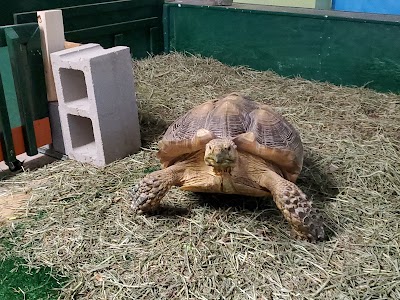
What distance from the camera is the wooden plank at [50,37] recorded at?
3252 mm

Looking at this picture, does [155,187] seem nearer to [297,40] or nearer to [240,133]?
[240,133]

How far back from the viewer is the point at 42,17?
3.23m

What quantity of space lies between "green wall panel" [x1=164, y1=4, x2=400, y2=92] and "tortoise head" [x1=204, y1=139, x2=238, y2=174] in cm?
278

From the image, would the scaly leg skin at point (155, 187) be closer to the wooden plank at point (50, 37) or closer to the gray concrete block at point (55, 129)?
the gray concrete block at point (55, 129)

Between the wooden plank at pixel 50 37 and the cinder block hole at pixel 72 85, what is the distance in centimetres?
11

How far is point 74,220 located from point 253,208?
965 millimetres

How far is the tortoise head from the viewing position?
84.2 inches

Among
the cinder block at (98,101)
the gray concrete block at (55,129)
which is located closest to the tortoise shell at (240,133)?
the cinder block at (98,101)

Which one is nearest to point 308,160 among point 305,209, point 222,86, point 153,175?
point 305,209

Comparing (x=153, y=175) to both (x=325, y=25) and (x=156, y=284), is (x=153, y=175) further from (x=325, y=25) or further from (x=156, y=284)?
(x=325, y=25)

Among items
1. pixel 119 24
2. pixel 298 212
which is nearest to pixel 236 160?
pixel 298 212

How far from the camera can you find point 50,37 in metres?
3.30

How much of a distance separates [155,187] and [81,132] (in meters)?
1.24

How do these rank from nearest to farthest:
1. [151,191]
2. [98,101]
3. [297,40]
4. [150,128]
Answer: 1. [151,191]
2. [98,101]
3. [150,128]
4. [297,40]
